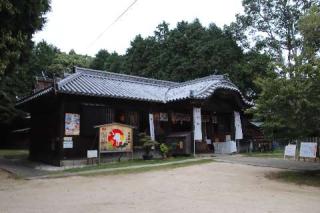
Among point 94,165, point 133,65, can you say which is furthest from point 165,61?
point 94,165

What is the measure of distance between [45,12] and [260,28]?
2648 cm

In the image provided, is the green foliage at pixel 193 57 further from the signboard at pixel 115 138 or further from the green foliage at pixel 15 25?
the green foliage at pixel 15 25

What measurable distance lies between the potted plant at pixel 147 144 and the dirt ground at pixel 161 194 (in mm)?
4801

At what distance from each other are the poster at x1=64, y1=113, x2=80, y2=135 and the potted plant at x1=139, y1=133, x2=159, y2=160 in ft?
11.8

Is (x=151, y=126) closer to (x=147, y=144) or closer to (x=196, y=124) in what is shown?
(x=147, y=144)

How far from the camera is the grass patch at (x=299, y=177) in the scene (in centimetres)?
1180

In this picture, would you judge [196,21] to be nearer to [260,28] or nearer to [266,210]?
[260,28]

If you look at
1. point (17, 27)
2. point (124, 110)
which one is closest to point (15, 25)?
point (17, 27)

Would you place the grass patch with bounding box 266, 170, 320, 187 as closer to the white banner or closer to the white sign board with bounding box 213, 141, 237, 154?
the white sign board with bounding box 213, 141, 237, 154

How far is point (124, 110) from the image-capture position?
19562mm

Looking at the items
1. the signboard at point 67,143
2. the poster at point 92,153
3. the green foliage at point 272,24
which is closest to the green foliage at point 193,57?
the green foliage at point 272,24

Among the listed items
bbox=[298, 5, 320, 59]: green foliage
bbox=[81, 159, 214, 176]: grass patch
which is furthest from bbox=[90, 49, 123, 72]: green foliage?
bbox=[81, 159, 214, 176]: grass patch

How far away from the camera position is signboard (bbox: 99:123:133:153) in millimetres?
17688

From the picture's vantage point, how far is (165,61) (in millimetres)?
37094
